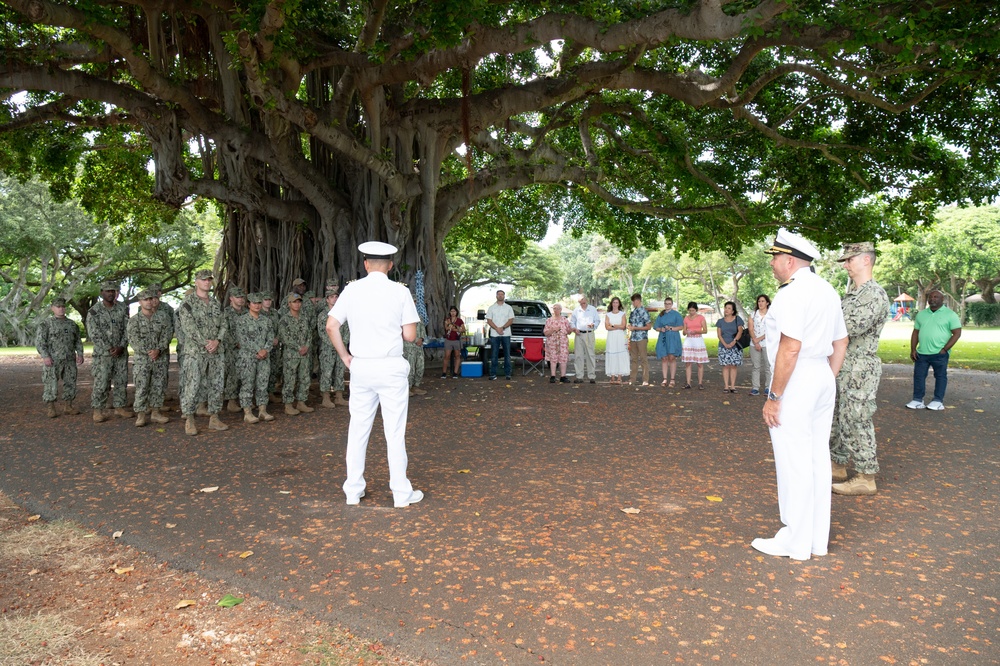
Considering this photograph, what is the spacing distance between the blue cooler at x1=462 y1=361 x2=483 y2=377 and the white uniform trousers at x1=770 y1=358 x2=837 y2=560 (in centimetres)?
1057

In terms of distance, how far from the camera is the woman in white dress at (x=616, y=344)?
1345 centimetres

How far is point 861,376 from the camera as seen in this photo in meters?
5.80

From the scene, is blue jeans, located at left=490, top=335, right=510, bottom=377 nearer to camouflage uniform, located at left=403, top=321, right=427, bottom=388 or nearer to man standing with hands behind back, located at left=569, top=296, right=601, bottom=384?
man standing with hands behind back, located at left=569, top=296, right=601, bottom=384

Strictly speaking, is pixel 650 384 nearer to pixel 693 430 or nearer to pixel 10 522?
pixel 693 430

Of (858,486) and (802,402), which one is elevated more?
(802,402)

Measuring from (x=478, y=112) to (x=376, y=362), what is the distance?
8872 mm

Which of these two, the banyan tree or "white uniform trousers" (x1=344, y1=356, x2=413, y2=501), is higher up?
the banyan tree

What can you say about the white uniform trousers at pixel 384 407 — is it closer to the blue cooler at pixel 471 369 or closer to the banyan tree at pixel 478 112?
the banyan tree at pixel 478 112

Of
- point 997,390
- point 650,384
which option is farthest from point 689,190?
point 997,390

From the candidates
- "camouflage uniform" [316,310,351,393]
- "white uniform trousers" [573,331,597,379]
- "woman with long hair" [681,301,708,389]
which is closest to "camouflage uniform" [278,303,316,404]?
"camouflage uniform" [316,310,351,393]

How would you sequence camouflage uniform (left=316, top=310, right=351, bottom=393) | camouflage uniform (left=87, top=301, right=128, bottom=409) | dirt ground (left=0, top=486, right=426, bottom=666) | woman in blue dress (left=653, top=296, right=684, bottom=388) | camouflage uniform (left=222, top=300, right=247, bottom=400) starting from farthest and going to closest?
woman in blue dress (left=653, top=296, right=684, bottom=388), camouflage uniform (left=316, top=310, right=351, bottom=393), camouflage uniform (left=87, top=301, right=128, bottom=409), camouflage uniform (left=222, top=300, right=247, bottom=400), dirt ground (left=0, top=486, right=426, bottom=666)

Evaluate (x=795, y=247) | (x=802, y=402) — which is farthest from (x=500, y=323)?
(x=802, y=402)

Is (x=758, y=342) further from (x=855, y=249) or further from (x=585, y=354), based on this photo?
(x=855, y=249)

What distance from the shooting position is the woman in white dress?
44.1 ft
